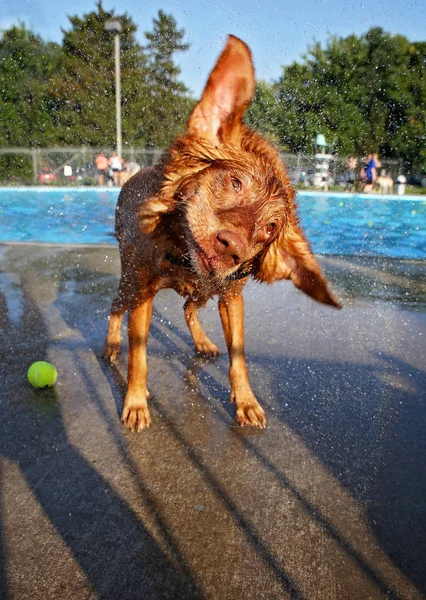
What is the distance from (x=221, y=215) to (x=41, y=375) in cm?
174

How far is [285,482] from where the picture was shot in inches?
92.0

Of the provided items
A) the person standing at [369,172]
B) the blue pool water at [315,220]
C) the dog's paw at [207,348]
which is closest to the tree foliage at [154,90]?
the person standing at [369,172]

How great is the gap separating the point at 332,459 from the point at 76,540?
4.25 ft

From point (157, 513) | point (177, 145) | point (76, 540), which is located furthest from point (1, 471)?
point (177, 145)

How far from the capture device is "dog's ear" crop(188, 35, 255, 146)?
218cm

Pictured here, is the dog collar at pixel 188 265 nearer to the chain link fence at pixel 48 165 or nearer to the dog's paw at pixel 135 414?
the dog's paw at pixel 135 414

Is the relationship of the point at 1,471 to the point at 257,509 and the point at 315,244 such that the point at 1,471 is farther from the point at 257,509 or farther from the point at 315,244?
the point at 315,244

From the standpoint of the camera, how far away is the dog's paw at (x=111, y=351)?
3787 millimetres

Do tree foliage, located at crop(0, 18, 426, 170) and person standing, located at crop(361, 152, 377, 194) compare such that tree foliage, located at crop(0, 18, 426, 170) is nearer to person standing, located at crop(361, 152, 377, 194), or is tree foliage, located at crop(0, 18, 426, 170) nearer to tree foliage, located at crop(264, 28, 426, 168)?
tree foliage, located at crop(264, 28, 426, 168)

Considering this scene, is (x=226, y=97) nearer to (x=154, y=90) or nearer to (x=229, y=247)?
(x=229, y=247)

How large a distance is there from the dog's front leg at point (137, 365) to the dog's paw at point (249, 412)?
528 millimetres

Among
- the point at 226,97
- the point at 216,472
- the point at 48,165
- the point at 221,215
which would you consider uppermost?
the point at 226,97

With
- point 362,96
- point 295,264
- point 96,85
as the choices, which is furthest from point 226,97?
point 96,85

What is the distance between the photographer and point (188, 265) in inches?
99.9
